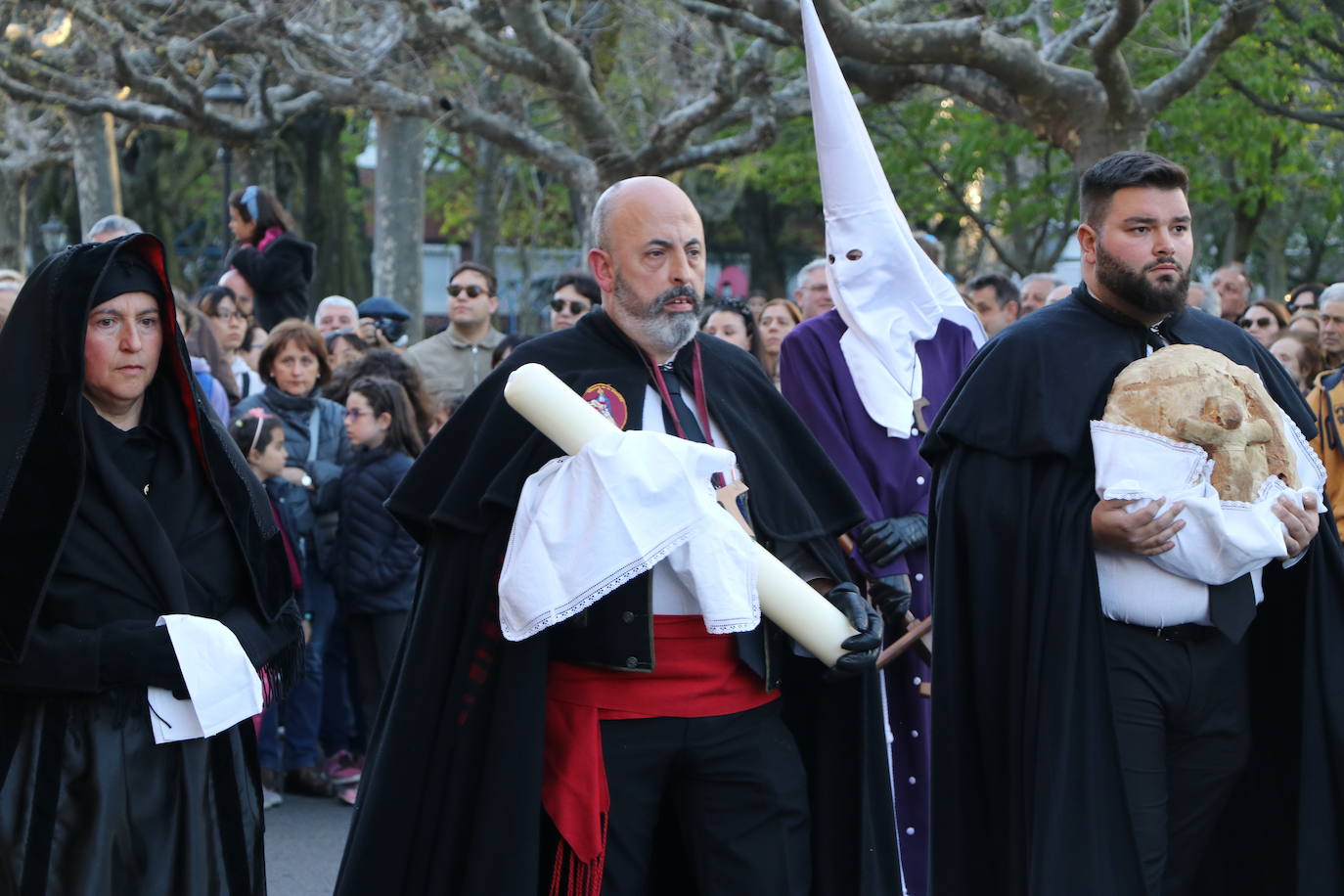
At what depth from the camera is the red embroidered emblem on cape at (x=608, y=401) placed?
161 inches

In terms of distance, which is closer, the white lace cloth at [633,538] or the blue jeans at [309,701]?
the white lace cloth at [633,538]

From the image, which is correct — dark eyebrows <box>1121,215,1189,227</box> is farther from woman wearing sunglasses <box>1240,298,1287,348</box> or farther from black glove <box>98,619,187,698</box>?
woman wearing sunglasses <box>1240,298,1287,348</box>

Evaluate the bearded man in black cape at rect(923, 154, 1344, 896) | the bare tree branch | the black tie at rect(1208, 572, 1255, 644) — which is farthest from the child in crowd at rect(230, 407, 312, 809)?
the bare tree branch

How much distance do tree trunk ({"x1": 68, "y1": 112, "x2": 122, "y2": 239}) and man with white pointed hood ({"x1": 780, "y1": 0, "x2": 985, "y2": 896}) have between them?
16479 mm

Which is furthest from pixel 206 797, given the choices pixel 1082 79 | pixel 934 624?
pixel 1082 79

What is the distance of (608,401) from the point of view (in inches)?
161

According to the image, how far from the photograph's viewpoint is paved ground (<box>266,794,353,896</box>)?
21.8 feet

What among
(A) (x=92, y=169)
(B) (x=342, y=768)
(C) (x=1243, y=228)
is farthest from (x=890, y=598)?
(C) (x=1243, y=228)

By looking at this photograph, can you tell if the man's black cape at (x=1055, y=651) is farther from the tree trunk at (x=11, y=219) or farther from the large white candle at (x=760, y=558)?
the tree trunk at (x=11, y=219)

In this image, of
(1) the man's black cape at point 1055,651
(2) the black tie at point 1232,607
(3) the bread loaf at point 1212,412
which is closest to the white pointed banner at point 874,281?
(1) the man's black cape at point 1055,651

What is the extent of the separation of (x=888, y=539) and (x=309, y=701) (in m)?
3.67

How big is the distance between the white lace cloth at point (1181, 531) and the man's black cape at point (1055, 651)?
0.32ft

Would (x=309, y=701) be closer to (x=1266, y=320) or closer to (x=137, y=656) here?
(x=137, y=656)

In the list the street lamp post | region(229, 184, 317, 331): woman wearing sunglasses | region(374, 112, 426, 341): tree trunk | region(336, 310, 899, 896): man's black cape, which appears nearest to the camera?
region(336, 310, 899, 896): man's black cape
